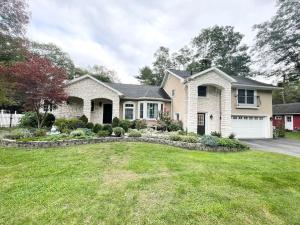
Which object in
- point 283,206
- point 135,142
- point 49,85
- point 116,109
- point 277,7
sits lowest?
point 283,206

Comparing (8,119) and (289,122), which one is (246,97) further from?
(8,119)

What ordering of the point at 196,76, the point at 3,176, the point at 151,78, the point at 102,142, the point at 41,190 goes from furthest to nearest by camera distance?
the point at 151,78 → the point at 196,76 → the point at 102,142 → the point at 3,176 → the point at 41,190

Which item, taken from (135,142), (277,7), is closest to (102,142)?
(135,142)

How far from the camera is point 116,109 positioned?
18.8m

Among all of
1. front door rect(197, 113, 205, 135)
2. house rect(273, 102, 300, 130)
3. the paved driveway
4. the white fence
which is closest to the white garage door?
front door rect(197, 113, 205, 135)

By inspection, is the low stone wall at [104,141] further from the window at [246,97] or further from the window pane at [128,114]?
the window at [246,97]

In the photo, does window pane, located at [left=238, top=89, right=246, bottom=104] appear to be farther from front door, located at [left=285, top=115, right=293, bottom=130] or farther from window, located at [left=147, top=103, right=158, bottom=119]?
front door, located at [left=285, top=115, right=293, bottom=130]

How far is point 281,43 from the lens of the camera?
91.2ft

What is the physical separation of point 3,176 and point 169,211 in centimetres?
571

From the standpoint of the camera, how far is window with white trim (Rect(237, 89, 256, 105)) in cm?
2008

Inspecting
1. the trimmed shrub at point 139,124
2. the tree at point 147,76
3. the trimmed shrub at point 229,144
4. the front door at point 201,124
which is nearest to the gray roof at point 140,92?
the trimmed shrub at point 139,124

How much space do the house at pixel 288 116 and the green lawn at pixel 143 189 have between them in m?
25.6

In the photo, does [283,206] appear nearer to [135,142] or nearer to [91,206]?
[91,206]

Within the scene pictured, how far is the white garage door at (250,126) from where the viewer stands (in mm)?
19906
